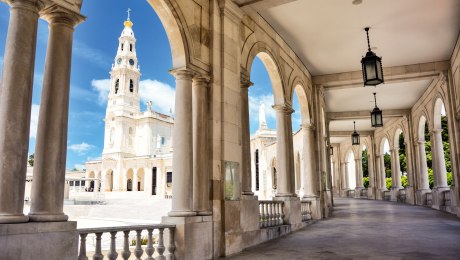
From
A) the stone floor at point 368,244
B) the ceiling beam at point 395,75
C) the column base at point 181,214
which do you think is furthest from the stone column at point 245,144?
the ceiling beam at point 395,75

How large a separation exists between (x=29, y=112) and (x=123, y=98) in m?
68.6

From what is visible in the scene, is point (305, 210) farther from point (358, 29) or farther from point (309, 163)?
point (358, 29)

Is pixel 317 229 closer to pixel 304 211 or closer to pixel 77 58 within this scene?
pixel 304 211

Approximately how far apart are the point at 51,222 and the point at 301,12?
8967mm

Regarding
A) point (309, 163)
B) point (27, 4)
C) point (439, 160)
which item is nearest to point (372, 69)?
point (309, 163)

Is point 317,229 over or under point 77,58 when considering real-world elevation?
under

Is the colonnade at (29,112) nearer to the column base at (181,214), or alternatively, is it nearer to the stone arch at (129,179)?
the column base at (181,214)

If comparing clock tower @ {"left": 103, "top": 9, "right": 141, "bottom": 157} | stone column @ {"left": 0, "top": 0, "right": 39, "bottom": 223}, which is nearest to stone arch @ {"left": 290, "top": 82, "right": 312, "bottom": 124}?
stone column @ {"left": 0, "top": 0, "right": 39, "bottom": 223}

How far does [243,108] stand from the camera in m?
10.1

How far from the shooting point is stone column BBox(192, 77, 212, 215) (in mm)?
7512

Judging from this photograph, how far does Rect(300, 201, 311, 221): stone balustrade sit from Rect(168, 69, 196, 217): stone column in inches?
315

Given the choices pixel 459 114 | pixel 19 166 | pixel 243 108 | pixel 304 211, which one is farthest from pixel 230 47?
pixel 459 114

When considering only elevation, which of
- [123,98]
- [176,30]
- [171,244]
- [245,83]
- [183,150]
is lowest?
[171,244]

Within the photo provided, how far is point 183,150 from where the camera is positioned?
7.36m
